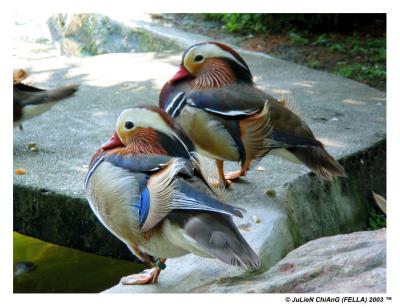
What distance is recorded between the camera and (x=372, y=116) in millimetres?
5562

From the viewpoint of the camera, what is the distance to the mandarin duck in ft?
12.2

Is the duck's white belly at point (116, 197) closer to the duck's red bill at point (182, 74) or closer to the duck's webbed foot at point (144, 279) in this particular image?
the duck's webbed foot at point (144, 279)

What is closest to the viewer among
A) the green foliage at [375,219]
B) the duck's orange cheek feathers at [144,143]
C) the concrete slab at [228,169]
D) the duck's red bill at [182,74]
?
the duck's orange cheek feathers at [144,143]

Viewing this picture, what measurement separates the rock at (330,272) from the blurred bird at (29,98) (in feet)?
7.11

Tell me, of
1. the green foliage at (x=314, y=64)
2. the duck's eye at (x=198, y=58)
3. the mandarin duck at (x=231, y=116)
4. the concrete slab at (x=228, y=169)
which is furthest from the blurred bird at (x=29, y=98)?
A: the green foliage at (x=314, y=64)

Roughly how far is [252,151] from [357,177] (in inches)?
47.1

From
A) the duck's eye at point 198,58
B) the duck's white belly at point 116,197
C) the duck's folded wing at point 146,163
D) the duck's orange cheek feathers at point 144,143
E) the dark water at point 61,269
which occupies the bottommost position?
the dark water at point 61,269

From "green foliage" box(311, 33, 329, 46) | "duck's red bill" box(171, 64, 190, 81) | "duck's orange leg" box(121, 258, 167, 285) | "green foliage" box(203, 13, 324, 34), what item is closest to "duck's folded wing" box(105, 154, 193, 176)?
"duck's orange leg" box(121, 258, 167, 285)

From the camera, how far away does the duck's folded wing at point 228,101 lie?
3.70 meters

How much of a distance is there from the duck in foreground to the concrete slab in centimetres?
40

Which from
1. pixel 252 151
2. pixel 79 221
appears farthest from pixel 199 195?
pixel 79 221

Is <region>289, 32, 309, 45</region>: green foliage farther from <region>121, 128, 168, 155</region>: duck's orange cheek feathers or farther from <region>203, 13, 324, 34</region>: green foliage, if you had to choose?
<region>121, 128, 168, 155</region>: duck's orange cheek feathers
